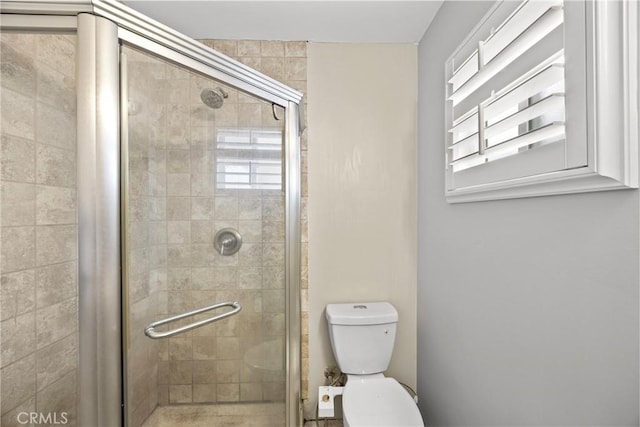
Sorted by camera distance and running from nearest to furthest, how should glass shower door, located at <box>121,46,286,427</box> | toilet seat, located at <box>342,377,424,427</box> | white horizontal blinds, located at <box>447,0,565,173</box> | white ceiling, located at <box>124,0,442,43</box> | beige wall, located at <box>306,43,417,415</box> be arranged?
white horizontal blinds, located at <box>447,0,565,173</box>
glass shower door, located at <box>121,46,286,427</box>
toilet seat, located at <box>342,377,424,427</box>
white ceiling, located at <box>124,0,442,43</box>
beige wall, located at <box>306,43,417,415</box>

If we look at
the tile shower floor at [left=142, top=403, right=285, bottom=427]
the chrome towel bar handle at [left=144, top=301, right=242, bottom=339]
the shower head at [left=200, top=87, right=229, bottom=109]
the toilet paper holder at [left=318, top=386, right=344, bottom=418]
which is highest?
the shower head at [left=200, top=87, right=229, bottom=109]

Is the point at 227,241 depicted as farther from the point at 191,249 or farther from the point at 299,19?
the point at 299,19

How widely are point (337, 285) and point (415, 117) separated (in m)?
1.12

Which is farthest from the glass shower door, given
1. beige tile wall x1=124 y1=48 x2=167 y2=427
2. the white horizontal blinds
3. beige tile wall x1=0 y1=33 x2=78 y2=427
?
the white horizontal blinds

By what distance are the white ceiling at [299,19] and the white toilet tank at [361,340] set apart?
1.58m

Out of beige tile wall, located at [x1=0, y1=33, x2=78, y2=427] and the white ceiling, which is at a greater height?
the white ceiling

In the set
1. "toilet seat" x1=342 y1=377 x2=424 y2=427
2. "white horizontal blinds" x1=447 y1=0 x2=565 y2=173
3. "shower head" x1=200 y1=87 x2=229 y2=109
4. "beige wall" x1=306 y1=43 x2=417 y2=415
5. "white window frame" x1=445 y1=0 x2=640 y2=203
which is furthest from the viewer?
"beige wall" x1=306 y1=43 x2=417 y2=415

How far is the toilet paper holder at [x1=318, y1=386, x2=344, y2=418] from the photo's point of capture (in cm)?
154

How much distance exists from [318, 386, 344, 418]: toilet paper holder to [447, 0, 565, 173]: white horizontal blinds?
1.31 meters

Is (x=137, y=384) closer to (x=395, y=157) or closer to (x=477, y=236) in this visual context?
(x=477, y=236)

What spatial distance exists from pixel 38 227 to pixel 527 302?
4.64ft

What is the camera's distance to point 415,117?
180cm

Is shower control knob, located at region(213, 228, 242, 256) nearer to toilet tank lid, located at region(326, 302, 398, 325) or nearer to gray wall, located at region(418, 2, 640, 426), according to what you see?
toilet tank lid, located at region(326, 302, 398, 325)

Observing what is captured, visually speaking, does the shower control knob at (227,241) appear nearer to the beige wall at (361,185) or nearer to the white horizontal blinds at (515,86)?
the beige wall at (361,185)
